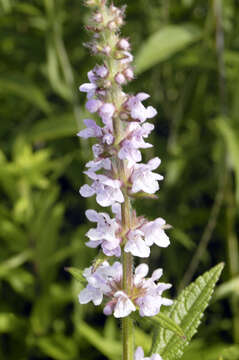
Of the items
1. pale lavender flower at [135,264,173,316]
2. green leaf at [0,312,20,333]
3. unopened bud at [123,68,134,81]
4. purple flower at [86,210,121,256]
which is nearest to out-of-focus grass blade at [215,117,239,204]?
pale lavender flower at [135,264,173,316]

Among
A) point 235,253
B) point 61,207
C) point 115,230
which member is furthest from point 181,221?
point 115,230

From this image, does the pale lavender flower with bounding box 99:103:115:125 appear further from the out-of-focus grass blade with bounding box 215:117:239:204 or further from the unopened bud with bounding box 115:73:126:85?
the out-of-focus grass blade with bounding box 215:117:239:204

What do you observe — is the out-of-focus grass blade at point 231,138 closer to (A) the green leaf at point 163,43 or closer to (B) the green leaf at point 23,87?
(A) the green leaf at point 163,43

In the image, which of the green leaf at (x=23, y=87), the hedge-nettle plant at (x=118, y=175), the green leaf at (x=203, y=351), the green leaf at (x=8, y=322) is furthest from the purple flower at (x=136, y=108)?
the green leaf at (x=8, y=322)

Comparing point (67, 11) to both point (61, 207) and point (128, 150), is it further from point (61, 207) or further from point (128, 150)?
point (128, 150)

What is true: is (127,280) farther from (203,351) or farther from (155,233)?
(203,351)

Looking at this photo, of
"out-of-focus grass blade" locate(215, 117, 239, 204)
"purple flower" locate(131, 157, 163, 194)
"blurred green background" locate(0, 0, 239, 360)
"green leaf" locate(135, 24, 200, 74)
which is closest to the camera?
"purple flower" locate(131, 157, 163, 194)
